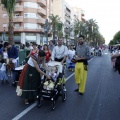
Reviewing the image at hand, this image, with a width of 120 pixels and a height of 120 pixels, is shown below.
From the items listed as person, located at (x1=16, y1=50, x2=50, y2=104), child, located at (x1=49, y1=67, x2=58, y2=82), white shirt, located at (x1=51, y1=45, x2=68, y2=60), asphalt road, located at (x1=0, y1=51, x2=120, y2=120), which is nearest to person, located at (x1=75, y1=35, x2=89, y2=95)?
asphalt road, located at (x1=0, y1=51, x2=120, y2=120)

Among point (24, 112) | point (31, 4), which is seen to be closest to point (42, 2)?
point (31, 4)

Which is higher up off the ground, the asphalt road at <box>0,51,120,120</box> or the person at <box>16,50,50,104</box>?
the person at <box>16,50,50,104</box>

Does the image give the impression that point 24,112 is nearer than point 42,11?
Yes

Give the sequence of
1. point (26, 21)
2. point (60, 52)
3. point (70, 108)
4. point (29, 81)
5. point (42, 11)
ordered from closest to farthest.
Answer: point (70, 108), point (29, 81), point (60, 52), point (26, 21), point (42, 11)

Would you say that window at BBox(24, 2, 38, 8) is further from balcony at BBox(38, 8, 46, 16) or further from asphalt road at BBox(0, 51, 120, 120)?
asphalt road at BBox(0, 51, 120, 120)

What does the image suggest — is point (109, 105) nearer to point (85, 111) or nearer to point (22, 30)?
point (85, 111)

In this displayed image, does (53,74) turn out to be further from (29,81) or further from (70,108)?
(70,108)

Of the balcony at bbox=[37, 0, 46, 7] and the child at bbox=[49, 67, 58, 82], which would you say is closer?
the child at bbox=[49, 67, 58, 82]

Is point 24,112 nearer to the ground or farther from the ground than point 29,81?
nearer to the ground

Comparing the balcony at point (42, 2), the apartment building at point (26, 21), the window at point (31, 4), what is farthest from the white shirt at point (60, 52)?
the balcony at point (42, 2)

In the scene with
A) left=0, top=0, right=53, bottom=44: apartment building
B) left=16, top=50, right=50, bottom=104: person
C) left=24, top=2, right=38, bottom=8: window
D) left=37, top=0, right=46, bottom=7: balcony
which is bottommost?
left=16, top=50, right=50, bottom=104: person

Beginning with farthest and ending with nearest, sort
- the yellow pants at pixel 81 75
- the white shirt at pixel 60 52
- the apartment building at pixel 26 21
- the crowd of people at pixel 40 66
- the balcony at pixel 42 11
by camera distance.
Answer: the balcony at pixel 42 11, the apartment building at pixel 26 21, the white shirt at pixel 60 52, the yellow pants at pixel 81 75, the crowd of people at pixel 40 66

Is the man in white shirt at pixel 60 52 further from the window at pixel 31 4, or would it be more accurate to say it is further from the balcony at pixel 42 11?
the balcony at pixel 42 11

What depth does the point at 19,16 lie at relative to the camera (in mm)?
64125
